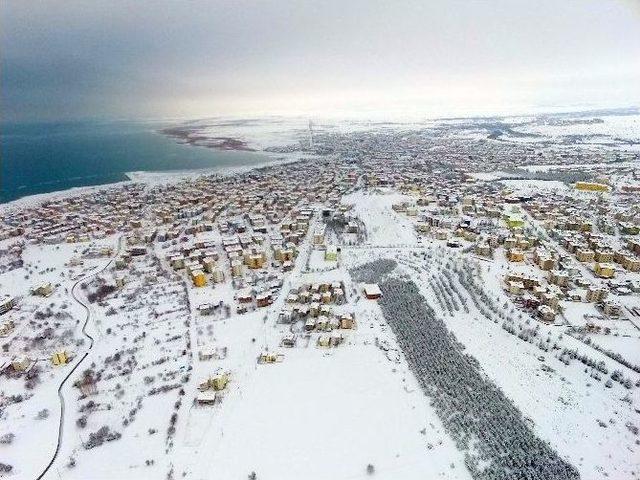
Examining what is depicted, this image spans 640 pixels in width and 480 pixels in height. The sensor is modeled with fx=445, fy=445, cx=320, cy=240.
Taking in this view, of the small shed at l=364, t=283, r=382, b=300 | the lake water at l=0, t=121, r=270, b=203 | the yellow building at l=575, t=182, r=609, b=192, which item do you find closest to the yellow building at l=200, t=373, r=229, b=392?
the small shed at l=364, t=283, r=382, b=300

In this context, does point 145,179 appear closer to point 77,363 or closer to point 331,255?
point 331,255

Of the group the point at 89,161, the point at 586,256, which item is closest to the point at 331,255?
the point at 586,256

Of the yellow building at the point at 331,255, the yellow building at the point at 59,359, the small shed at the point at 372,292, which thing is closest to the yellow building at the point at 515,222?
the yellow building at the point at 331,255

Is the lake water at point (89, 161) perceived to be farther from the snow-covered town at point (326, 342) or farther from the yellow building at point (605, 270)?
the yellow building at point (605, 270)

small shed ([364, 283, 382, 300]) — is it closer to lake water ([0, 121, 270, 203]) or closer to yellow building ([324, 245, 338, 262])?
yellow building ([324, 245, 338, 262])

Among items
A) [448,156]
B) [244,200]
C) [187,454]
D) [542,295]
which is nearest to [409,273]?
[542,295]
